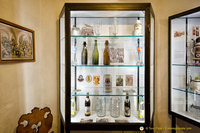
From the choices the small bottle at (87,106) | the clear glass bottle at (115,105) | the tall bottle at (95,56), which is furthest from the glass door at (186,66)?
the small bottle at (87,106)

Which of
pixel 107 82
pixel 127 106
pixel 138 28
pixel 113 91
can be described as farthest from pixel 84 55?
pixel 127 106

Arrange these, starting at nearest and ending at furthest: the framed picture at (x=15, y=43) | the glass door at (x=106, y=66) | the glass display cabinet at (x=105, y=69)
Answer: the framed picture at (x=15, y=43) < the glass display cabinet at (x=105, y=69) < the glass door at (x=106, y=66)

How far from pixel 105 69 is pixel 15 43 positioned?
3.20 feet

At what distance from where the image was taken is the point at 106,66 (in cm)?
154

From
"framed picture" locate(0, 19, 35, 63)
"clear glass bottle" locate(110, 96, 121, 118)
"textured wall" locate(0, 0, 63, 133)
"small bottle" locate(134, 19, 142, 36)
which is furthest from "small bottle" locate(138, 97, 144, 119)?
"framed picture" locate(0, 19, 35, 63)

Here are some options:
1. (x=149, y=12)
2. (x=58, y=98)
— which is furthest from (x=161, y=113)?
(x=58, y=98)

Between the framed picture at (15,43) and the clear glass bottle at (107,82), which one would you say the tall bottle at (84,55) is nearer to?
the clear glass bottle at (107,82)

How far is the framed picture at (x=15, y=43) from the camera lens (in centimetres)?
107

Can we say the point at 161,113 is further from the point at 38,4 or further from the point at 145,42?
the point at 38,4

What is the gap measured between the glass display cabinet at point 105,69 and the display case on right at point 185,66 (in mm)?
322

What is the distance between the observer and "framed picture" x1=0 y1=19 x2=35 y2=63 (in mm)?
1066

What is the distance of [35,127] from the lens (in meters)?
1.26

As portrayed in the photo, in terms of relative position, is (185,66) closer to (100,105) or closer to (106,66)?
(106,66)

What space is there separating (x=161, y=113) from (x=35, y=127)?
64.0 inches
